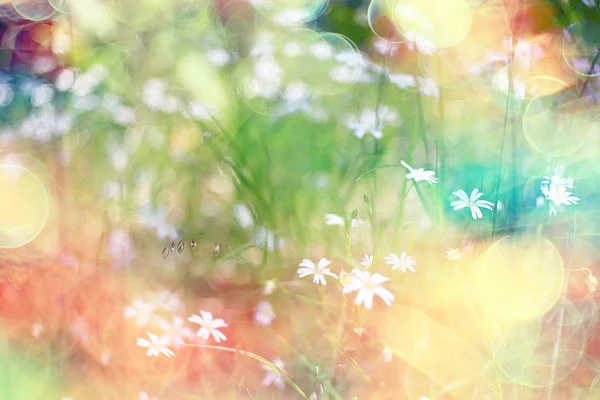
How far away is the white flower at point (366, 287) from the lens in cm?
78

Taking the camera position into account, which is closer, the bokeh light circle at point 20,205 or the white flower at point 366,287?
the white flower at point 366,287

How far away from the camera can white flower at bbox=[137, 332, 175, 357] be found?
818 mm

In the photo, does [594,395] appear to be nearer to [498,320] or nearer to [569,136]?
[498,320]

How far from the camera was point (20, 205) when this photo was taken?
92 cm

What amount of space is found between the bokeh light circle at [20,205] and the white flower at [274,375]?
490mm

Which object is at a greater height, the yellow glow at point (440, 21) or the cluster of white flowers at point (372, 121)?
the yellow glow at point (440, 21)

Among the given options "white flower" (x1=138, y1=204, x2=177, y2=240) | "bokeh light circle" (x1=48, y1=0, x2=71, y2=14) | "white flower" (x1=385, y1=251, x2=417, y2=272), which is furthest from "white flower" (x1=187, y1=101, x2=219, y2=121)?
"white flower" (x1=385, y1=251, x2=417, y2=272)

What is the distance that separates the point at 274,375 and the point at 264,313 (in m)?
0.11

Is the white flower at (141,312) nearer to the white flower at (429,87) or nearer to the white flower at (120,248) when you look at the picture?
the white flower at (120,248)

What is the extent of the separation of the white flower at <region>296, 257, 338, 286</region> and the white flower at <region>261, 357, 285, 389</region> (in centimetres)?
16

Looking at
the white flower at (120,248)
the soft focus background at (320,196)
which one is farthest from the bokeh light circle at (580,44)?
the white flower at (120,248)

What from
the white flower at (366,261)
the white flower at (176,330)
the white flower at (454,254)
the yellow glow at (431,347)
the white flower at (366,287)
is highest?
the white flower at (454,254)

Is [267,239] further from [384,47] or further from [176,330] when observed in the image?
[384,47]

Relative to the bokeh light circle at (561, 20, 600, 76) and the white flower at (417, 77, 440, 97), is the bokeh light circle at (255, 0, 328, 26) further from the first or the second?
the bokeh light circle at (561, 20, 600, 76)
